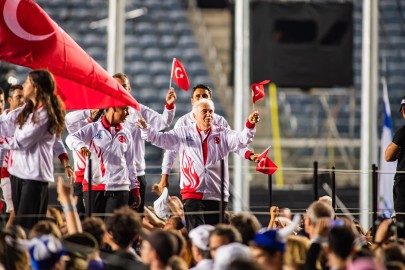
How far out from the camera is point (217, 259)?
25.4ft

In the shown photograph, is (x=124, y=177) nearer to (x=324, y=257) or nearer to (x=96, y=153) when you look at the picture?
(x=96, y=153)

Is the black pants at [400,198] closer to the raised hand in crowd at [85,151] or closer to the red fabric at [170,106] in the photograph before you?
the red fabric at [170,106]

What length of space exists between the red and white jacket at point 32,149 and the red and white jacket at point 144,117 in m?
2.12

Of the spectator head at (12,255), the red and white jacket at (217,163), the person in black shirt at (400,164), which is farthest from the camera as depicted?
the person in black shirt at (400,164)

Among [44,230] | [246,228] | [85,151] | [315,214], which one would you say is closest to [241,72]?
[85,151]

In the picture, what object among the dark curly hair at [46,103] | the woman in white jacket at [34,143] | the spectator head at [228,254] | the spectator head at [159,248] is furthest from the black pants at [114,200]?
the spectator head at [228,254]

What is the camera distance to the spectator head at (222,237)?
845cm

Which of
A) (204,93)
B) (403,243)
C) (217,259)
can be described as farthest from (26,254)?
(204,93)

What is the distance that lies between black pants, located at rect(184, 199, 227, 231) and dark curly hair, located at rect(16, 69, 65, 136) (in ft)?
6.25

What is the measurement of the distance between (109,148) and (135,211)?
1.18 meters

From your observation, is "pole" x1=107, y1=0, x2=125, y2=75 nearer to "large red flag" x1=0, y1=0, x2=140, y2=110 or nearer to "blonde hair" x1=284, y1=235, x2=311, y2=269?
"large red flag" x1=0, y1=0, x2=140, y2=110

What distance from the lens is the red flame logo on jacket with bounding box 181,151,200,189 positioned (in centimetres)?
1145

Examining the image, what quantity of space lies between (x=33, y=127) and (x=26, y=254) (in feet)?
5.38

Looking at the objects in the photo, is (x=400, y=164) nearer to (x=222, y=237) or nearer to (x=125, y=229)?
(x=222, y=237)
